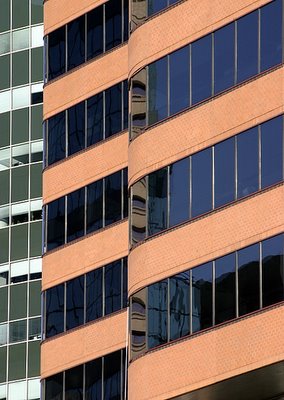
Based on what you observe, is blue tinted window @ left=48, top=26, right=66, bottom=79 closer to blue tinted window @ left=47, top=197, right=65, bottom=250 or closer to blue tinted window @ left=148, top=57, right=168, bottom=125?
blue tinted window @ left=47, top=197, right=65, bottom=250

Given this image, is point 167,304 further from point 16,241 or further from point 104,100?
point 16,241

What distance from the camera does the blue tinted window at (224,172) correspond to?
5103 centimetres

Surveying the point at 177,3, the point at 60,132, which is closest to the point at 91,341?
the point at 60,132

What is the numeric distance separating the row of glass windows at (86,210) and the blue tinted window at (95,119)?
1624 millimetres

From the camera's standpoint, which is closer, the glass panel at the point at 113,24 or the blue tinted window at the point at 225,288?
the blue tinted window at the point at 225,288

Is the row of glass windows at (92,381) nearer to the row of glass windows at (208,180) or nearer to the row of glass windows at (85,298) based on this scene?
the row of glass windows at (85,298)

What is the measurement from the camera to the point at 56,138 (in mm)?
64500

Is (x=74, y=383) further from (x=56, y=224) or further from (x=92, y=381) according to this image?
(x=56, y=224)

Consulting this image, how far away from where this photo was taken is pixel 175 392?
169ft

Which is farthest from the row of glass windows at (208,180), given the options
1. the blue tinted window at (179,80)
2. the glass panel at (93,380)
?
the glass panel at (93,380)

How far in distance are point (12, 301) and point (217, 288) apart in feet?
79.5

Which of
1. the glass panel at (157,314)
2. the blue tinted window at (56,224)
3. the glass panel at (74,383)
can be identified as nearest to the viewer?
the glass panel at (157,314)

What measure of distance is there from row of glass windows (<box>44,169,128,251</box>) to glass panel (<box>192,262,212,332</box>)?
364 inches

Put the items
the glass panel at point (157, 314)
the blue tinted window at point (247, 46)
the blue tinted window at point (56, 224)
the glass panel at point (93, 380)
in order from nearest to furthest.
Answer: the blue tinted window at point (247, 46), the glass panel at point (157, 314), the glass panel at point (93, 380), the blue tinted window at point (56, 224)
